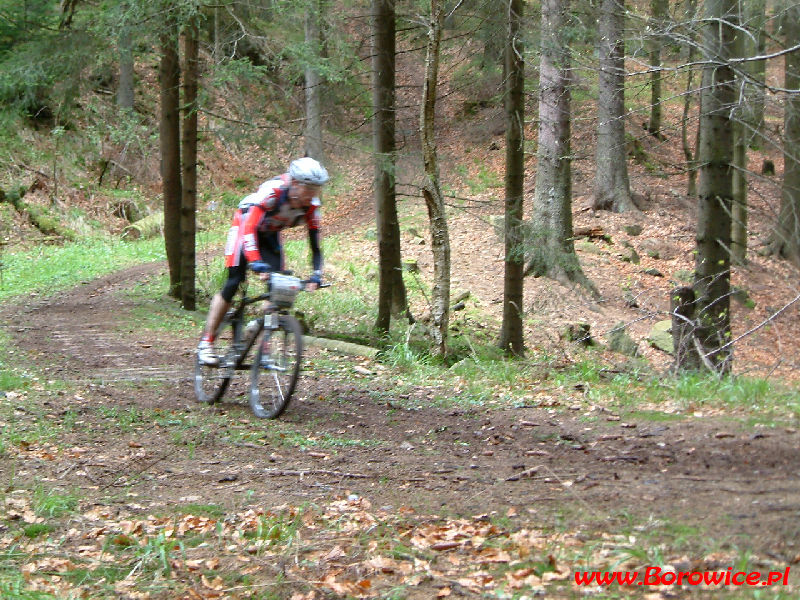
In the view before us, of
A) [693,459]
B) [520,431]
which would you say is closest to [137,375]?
[520,431]

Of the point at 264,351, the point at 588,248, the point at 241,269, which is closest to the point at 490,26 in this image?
the point at 241,269

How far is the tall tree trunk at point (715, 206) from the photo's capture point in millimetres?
8430

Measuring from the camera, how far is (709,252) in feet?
28.7

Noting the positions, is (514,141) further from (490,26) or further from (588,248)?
(588,248)

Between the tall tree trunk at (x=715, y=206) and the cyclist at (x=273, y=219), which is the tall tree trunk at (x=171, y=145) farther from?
the tall tree trunk at (x=715, y=206)

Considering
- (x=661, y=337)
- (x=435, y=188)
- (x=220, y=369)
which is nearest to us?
(x=220, y=369)

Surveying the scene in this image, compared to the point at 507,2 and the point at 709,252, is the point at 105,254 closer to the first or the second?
the point at 507,2

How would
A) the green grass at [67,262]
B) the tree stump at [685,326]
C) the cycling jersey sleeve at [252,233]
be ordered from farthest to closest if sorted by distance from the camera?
the green grass at [67,262] < the tree stump at [685,326] < the cycling jersey sleeve at [252,233]

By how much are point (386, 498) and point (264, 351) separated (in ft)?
8.95

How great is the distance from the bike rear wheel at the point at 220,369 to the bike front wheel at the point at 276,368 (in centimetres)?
41

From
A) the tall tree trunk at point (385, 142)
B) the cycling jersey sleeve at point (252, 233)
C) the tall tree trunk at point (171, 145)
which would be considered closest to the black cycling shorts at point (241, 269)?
the cycling jersey sleeve at point (252, 233)

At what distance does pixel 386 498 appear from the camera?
481 centimetres

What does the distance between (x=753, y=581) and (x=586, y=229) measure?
1894cm

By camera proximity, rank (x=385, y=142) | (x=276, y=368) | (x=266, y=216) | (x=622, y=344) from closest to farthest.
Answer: (x=266, y=216), (x=276, y=368), (x=385, y=142), (x=622, y=344)
